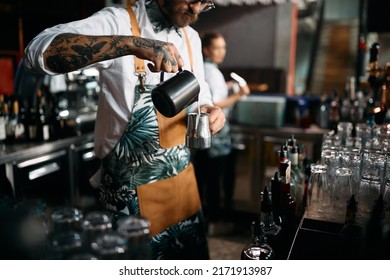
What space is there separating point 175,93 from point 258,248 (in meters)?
0.56

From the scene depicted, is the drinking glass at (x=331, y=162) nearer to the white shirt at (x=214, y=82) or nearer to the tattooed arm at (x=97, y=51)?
the tattooed arm at (x=97, y=51)

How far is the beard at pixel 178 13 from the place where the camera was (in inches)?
59.7

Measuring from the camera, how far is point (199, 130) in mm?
1520

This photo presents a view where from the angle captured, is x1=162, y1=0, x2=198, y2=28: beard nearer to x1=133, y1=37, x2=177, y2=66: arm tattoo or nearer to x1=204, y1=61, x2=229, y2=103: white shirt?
x1=133, y1=37, x2=177, y2=66: arm tattoo

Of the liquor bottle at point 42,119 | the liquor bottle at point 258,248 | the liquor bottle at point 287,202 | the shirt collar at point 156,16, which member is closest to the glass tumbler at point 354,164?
the liquor bottle at point 287,202

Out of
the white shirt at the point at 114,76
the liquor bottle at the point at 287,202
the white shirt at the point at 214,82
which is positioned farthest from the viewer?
the white shirt at the point at 214,82

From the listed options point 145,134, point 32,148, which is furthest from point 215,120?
point 32,148

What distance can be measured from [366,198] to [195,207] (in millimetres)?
802

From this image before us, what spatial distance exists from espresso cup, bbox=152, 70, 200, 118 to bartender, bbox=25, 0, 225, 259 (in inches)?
6.9

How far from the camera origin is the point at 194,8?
4.90ft

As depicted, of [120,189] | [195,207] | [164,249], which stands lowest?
[164,249]

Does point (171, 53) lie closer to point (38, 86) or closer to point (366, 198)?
point (366, 198)

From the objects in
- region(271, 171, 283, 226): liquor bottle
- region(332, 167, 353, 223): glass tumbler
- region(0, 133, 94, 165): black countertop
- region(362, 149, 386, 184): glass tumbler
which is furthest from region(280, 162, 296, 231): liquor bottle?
region(0, 133, 94, 165): black countertop

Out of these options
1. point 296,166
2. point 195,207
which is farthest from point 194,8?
point 195,207
